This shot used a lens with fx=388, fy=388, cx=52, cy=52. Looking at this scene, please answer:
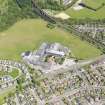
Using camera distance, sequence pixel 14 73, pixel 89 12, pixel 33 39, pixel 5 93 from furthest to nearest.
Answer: pixel 89 12, pixel 33 39, pixel 14 73, pixel 5 93

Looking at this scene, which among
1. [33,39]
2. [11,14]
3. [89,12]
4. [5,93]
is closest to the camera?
[5,93]

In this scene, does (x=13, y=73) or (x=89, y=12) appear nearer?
(x=13, y=73)

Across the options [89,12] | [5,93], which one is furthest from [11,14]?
[5,93]

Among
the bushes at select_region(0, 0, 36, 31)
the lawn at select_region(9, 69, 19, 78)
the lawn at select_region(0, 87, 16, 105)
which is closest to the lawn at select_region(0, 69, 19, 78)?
the lawn at select_region(9, 69, 19, 78)

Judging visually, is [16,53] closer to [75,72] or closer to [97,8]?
[75,72]

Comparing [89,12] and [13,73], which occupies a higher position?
[89,12]

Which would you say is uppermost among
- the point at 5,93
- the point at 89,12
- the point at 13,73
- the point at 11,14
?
the point at 89,12

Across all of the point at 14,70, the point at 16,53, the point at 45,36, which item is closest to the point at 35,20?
the point at 45,36

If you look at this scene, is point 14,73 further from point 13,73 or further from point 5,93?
point 5,93

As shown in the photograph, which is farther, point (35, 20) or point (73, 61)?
point (35, 20)
